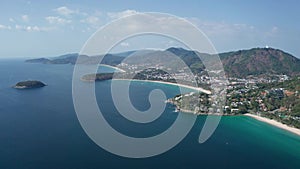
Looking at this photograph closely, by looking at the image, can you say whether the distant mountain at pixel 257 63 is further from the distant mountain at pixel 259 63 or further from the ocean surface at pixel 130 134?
the ocean surface at pixel 130 134

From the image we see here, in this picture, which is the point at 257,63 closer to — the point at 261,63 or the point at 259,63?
the point at 259,63

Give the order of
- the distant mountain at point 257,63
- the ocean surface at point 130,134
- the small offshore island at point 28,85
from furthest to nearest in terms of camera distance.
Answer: the distant mountain at point 257,63 < the small offshore island at point 28,85 < the ocean surface at point 130,134

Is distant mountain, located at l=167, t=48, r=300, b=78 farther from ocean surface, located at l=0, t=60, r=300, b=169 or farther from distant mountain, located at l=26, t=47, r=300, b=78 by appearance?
ocean surface, located at l=0, t=60, r=300, b=169

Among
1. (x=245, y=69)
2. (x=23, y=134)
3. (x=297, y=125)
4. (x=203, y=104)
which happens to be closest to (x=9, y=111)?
(x=23, y=134)

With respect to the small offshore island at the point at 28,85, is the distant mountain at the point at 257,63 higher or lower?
higher

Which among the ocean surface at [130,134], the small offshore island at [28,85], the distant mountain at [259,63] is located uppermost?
the distant mountain at [259,63]

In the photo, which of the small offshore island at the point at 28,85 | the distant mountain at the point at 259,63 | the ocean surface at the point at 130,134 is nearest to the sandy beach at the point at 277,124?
the ocean surface at the point at 130,134

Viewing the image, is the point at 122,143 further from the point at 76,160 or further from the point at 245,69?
the point at 245,69

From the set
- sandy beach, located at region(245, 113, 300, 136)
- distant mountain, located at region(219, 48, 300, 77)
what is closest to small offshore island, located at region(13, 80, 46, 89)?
sandy beach, located at region(245, 113, 300, 136)

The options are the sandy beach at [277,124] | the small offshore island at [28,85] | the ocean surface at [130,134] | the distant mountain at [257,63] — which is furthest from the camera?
the distant mountain at [257,63]
